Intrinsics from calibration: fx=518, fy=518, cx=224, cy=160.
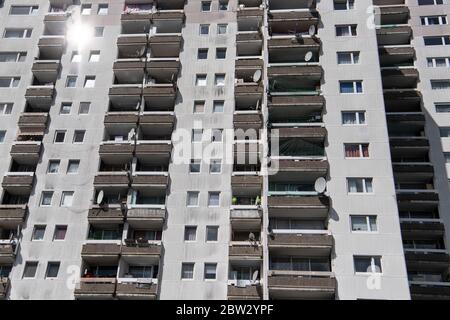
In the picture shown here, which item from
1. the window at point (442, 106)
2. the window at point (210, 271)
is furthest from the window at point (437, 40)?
the window at point (210, 271)

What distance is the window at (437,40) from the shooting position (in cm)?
5203

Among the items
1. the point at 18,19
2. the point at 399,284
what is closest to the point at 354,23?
the point at 399,284

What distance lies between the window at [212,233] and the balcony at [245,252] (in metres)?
1.81

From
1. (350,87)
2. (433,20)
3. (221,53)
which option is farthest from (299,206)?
(433,20)

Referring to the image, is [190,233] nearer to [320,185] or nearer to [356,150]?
[320,185]

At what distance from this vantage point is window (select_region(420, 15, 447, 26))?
53.4m

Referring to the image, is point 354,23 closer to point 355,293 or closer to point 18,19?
point 355,293

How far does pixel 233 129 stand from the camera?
45250 mm

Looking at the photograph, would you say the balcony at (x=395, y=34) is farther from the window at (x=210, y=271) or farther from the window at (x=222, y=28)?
the window at (x=210, y=271)

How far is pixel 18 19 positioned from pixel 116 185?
23.7 m

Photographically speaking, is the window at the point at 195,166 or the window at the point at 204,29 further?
the window at the point at 204,29

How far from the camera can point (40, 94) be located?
159ft

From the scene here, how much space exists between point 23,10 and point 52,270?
29757 mm

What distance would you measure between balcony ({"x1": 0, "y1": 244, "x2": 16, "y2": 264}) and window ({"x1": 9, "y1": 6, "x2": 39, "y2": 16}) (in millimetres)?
26113
